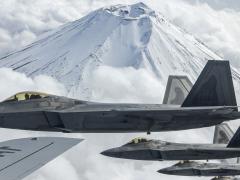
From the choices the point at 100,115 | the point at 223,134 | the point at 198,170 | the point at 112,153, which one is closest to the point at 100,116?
the point at 100,115

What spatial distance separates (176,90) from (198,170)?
1100 centimetres

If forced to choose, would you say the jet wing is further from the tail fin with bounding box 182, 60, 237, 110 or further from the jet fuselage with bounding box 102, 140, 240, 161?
the jet fuselage with bounding box 102, 140, 240, 161

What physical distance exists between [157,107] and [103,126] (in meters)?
4.12

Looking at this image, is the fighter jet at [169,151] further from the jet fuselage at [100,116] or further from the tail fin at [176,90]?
the jet fuselage at [100,116]

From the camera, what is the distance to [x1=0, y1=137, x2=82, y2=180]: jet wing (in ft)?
33.7

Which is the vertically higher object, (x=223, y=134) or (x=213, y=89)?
(x=213, y=89)

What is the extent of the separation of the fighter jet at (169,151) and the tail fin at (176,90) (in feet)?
14.8

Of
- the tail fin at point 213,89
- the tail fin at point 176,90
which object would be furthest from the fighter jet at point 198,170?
the tail fin at point 213,89

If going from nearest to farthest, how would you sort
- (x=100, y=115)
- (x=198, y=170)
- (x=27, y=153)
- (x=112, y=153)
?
1. (x=27, y=153)
2. (x=100, y=115)
3. (x=112, y=153)
4. (x=198, y=170)

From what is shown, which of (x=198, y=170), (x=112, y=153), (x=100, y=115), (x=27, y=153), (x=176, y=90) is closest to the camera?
(x=27, y=153)

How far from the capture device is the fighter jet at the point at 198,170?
51594 mm

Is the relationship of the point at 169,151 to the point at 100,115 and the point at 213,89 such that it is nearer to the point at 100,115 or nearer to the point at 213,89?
the point at 213,89

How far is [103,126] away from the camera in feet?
90.2

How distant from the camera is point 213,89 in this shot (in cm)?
3192
